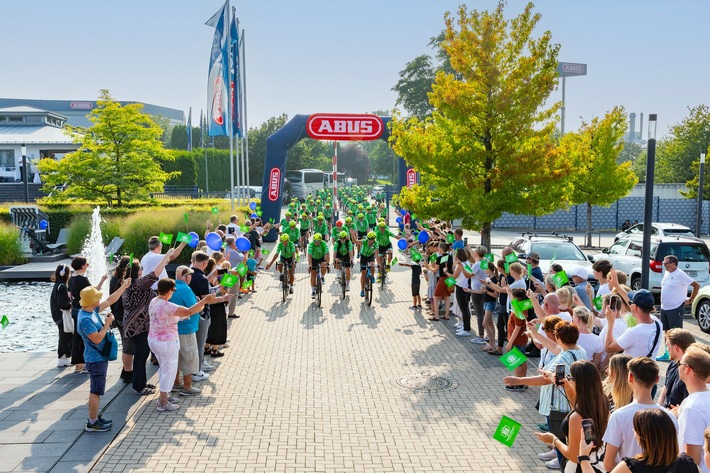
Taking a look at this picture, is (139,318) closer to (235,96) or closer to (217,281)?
(217,281)

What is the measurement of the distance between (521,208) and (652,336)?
9.14m

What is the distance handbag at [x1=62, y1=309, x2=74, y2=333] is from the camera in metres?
9.33

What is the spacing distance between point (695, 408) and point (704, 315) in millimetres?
9813

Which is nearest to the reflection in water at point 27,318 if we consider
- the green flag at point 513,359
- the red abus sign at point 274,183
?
the green flag at point 513,359

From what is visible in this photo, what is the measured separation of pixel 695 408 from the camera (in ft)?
13.5

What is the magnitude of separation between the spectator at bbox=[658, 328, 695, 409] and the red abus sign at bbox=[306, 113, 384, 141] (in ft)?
71.1

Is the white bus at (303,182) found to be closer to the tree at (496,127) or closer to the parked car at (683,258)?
the tree at (496,127)

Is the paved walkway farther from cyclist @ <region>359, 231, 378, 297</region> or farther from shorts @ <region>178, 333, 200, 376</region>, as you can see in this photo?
cyclist @ <region>359, 231, 378, 297</region>

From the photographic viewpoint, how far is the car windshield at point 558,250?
1482cm

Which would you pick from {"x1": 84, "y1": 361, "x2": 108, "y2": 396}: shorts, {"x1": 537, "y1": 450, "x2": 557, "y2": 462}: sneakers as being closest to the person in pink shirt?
{"x1": 84, "y1": 361, "x2": 108, "y2": 396}: shorts

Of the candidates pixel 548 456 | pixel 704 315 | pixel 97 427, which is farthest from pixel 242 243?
pixel 704 315

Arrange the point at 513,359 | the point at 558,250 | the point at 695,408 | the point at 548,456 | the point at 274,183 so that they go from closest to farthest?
the point at 695,408, the point at 513,359, the point at 548,456, the point at 558,250, the point at 274,183

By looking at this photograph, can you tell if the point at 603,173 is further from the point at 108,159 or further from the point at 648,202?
the point at 108,159

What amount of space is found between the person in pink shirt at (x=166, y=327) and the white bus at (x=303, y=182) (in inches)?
2048
